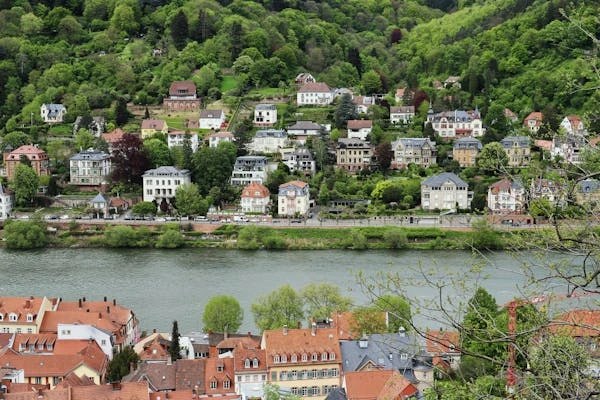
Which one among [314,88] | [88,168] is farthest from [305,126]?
[88,168]

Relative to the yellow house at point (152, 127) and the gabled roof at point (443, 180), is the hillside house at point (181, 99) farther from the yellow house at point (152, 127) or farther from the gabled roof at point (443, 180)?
the gabled roof at point (443, 180)

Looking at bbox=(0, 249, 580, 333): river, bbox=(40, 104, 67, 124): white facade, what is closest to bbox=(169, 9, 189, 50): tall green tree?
bbox=(40, 104, 67, 124): white facade

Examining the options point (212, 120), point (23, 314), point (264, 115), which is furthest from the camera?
A: point (264, 115)

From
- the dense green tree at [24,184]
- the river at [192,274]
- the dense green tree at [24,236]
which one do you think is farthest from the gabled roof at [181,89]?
the river at [192,274]

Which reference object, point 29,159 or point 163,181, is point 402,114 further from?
point 29,159

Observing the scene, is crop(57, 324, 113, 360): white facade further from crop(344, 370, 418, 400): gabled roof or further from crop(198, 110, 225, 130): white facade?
crop(198, 110, 225, 130): white facade
